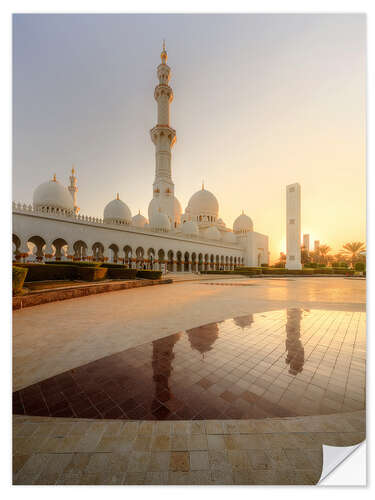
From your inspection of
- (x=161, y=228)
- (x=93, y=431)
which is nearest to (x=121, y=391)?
(x=93, y=431)

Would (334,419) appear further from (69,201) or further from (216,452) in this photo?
(69,201)

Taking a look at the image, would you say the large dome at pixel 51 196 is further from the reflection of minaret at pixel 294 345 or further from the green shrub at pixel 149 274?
the reflection of minaret at pixel 294 345

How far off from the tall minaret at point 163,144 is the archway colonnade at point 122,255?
874cm

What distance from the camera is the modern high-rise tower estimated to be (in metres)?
31.3

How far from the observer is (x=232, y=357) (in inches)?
115

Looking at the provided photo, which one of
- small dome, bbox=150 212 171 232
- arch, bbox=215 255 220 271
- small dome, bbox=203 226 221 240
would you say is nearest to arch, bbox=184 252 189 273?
small dome, bbox=150 212 171 232

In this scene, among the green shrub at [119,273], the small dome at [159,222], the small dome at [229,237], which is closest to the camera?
the green shrub at [119,273]

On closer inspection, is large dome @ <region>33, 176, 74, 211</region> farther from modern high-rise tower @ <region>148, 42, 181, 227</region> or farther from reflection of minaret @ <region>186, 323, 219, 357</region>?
reflection of minaret @ <region>186, 323, 219, 357</region>

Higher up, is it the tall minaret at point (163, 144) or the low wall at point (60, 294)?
the tall minaret at point (163, 144)

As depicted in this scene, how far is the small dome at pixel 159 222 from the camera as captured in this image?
28.0 m

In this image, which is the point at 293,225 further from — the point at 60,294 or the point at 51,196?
the point at 51,196

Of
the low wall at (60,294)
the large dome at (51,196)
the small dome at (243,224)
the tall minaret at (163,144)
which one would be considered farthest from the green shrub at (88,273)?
the small dome at (243,224)

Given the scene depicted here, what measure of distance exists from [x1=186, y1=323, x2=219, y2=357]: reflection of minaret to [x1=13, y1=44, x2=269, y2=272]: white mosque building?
16.8 m

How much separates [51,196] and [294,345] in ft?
77.6
